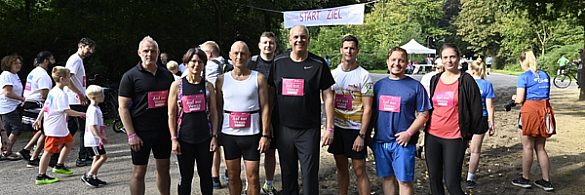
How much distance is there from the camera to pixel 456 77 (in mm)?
4254

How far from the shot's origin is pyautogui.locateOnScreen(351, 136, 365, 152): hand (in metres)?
4.27

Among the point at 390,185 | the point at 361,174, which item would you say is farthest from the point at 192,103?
the point at 390,185

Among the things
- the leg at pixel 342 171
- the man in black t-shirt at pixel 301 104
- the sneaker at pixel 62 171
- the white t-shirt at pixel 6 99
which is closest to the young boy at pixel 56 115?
the sneaker at pixel 62 171

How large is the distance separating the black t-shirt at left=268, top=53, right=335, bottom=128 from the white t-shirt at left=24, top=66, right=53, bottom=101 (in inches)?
183

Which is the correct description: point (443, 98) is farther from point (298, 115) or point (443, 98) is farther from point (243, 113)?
point (243, 113)

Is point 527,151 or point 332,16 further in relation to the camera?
point 332,16

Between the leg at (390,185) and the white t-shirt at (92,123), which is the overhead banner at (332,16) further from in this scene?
the leg at (390,185)

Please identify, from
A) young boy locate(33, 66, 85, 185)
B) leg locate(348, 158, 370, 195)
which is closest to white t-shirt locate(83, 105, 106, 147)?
young boy locate(33, 66, 85, 185)

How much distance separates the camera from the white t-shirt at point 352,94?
431 centimetres

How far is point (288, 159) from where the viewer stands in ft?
13.9

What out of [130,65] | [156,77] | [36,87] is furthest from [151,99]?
[130,65]

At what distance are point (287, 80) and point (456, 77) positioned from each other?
1631 millimetres

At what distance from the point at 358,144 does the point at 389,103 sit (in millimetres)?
494

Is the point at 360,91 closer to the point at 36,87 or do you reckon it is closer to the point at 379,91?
the point at 379,91
